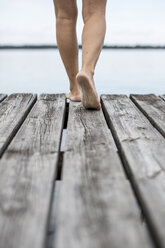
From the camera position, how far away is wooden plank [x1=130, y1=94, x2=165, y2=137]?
108 cm

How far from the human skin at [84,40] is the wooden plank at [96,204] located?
0.45m

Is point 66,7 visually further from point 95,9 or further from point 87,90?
point 87,90

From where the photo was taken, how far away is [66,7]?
147cm

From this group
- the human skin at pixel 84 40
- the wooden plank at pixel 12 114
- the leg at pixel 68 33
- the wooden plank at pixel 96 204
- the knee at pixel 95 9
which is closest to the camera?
the wooden plank at pixel 96 204

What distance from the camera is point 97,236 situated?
0.43 meters

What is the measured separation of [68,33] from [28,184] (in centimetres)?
109

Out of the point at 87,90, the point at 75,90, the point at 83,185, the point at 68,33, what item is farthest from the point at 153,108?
→ the point at 83,185

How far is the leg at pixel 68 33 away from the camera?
1476 millimetres

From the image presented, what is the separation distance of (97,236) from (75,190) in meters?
0.14

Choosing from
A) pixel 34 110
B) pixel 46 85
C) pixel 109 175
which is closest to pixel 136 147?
pixel 109 175

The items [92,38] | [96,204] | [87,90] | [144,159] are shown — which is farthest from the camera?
[92,38]

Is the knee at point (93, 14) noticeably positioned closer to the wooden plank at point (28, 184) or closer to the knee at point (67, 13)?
the knee at point (67, 13)

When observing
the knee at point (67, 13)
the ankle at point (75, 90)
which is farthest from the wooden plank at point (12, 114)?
the knee at point (67, 13)

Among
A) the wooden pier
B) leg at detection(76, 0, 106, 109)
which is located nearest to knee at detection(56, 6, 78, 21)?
leg at detection(76, 0, 106, 109)
